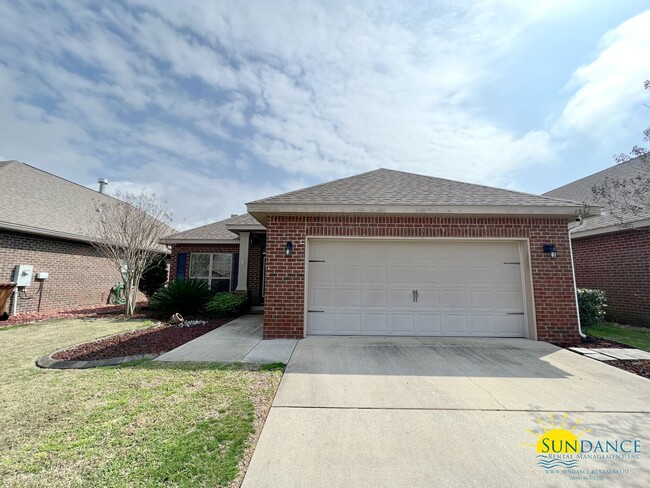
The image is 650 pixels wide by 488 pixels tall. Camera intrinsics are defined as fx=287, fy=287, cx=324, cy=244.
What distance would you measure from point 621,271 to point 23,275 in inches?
715

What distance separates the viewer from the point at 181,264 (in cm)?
1210

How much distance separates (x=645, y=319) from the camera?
777 cm

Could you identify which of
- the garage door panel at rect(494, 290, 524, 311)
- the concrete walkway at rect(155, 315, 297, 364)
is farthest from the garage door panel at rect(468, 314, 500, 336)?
the concrete walkway at rect(155, 315, 297, 364)

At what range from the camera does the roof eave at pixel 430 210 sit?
624cm

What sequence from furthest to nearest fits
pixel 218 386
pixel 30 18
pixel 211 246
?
pixel 211 246 < pixel 30 18 < pixel 218 386

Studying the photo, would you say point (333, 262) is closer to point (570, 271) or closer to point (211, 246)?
point (570, 271)

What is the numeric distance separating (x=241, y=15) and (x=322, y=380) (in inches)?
299

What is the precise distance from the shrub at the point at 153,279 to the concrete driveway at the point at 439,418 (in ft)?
35.9

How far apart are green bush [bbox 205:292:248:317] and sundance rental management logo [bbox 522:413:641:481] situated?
832 cm

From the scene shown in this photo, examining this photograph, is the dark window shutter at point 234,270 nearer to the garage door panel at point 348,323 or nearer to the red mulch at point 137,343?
the red mulch at point 137,343

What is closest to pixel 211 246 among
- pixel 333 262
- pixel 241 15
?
pixel 333 262

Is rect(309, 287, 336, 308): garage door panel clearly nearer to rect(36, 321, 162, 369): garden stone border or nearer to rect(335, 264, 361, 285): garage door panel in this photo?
rect(335, 264, 361, 285): garage door panel

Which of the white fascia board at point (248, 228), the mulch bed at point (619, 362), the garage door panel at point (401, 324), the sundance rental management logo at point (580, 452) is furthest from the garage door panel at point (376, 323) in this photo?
the white fascia board at point (248, 228)

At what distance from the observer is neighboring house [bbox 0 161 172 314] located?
9.06m
